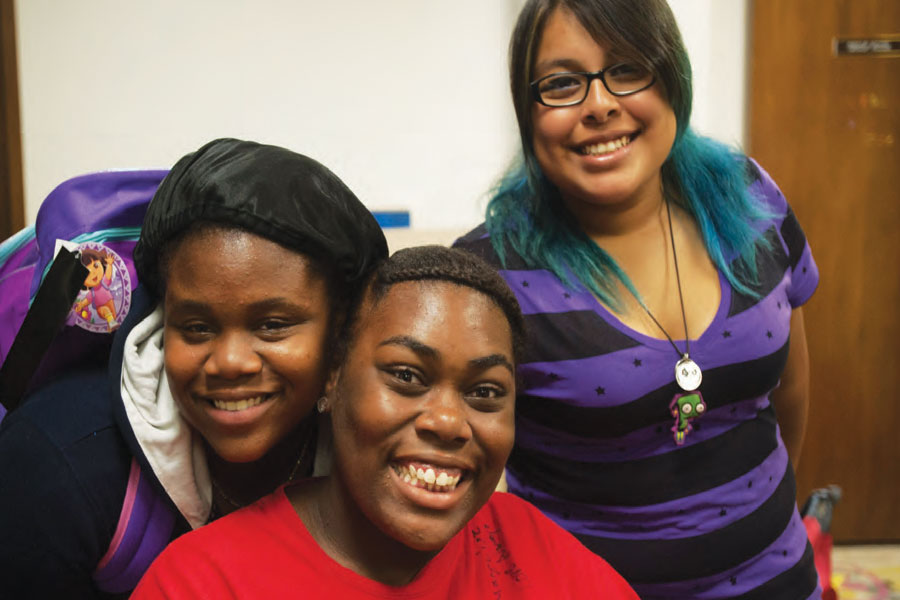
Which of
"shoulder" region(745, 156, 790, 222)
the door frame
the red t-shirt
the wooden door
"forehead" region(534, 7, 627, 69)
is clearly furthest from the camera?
the wooden door

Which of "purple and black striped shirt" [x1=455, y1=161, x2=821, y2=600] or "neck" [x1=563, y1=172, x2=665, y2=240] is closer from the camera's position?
"purple and black striped shirt" [x1=455, y1=161, x2=821, y2=600]

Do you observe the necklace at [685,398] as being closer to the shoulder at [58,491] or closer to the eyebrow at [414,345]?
the eyebrow at [414,345]

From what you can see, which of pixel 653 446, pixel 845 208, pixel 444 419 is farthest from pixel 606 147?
pixel 845 208

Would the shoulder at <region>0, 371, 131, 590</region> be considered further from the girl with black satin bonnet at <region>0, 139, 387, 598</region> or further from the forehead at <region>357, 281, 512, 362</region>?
the forehead at <region>357, 281, 512, 362</region>

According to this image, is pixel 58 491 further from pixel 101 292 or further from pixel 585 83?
pixel 585 83

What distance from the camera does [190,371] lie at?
0.95m

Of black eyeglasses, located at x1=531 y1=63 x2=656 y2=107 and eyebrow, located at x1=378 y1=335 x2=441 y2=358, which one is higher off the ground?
black eyeglasses, located at x1=531 y1=63 x2=656 y2=107

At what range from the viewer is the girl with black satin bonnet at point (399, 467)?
89 cm

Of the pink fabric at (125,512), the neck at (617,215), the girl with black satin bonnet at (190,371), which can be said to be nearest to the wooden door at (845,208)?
the neck at (617,215)

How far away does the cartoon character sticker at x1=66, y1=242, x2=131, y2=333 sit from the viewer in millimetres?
1039

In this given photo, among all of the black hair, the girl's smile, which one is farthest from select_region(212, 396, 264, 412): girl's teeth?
the girl's smile

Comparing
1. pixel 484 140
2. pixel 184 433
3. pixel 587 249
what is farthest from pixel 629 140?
pixel 484 140

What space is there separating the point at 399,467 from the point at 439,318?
18 cm

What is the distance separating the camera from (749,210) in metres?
1.45
